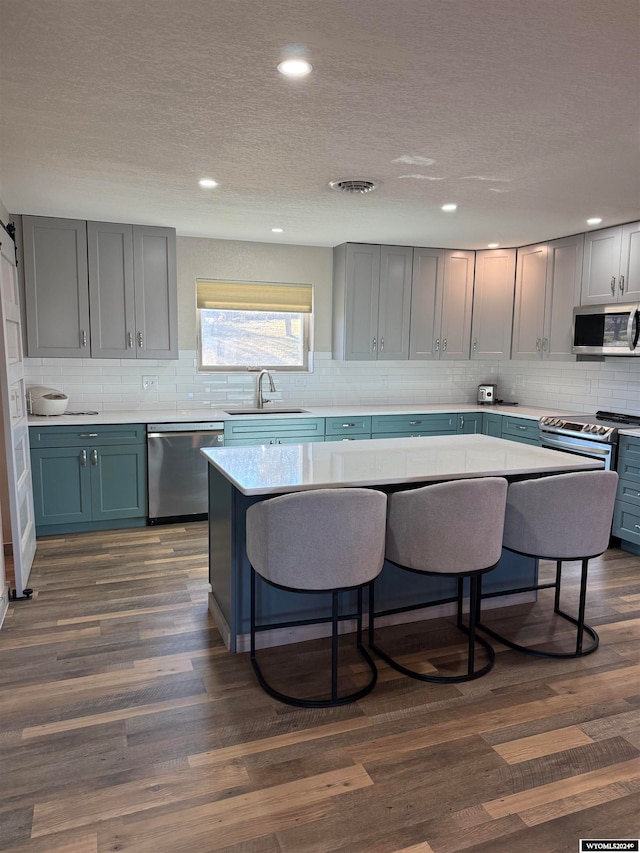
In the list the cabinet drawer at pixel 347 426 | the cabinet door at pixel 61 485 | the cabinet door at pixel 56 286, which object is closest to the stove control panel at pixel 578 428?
the cabinet drawer at pixel 347 426

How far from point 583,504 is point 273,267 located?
12.6 feet

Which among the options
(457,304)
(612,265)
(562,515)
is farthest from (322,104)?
(457,304)

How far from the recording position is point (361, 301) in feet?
18.7

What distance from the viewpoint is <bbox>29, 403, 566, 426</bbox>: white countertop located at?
4.66 metres

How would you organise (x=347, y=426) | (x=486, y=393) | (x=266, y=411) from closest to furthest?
(x=347, y=426), (x=266, y=411), (x=486, y=393)

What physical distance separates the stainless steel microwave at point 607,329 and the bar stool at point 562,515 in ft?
7.19

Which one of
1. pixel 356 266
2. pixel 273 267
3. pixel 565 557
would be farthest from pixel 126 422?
pixel 565 557

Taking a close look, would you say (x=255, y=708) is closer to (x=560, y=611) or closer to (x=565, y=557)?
(x=565, y=557)

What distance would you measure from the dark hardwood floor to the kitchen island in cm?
16

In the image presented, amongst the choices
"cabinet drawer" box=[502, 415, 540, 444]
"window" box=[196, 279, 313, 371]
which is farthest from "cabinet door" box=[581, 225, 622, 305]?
"window" box=[196, 279, 313, 371]

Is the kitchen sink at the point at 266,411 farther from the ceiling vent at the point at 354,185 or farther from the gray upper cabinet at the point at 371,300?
the ceiling vent at the point at 354,185

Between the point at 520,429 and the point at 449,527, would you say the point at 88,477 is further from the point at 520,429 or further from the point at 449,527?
the point at 520,429

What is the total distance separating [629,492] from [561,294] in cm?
190

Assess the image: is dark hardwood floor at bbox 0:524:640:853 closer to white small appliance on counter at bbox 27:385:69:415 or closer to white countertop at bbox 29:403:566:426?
white countertop at bbox 29:403:566:426
